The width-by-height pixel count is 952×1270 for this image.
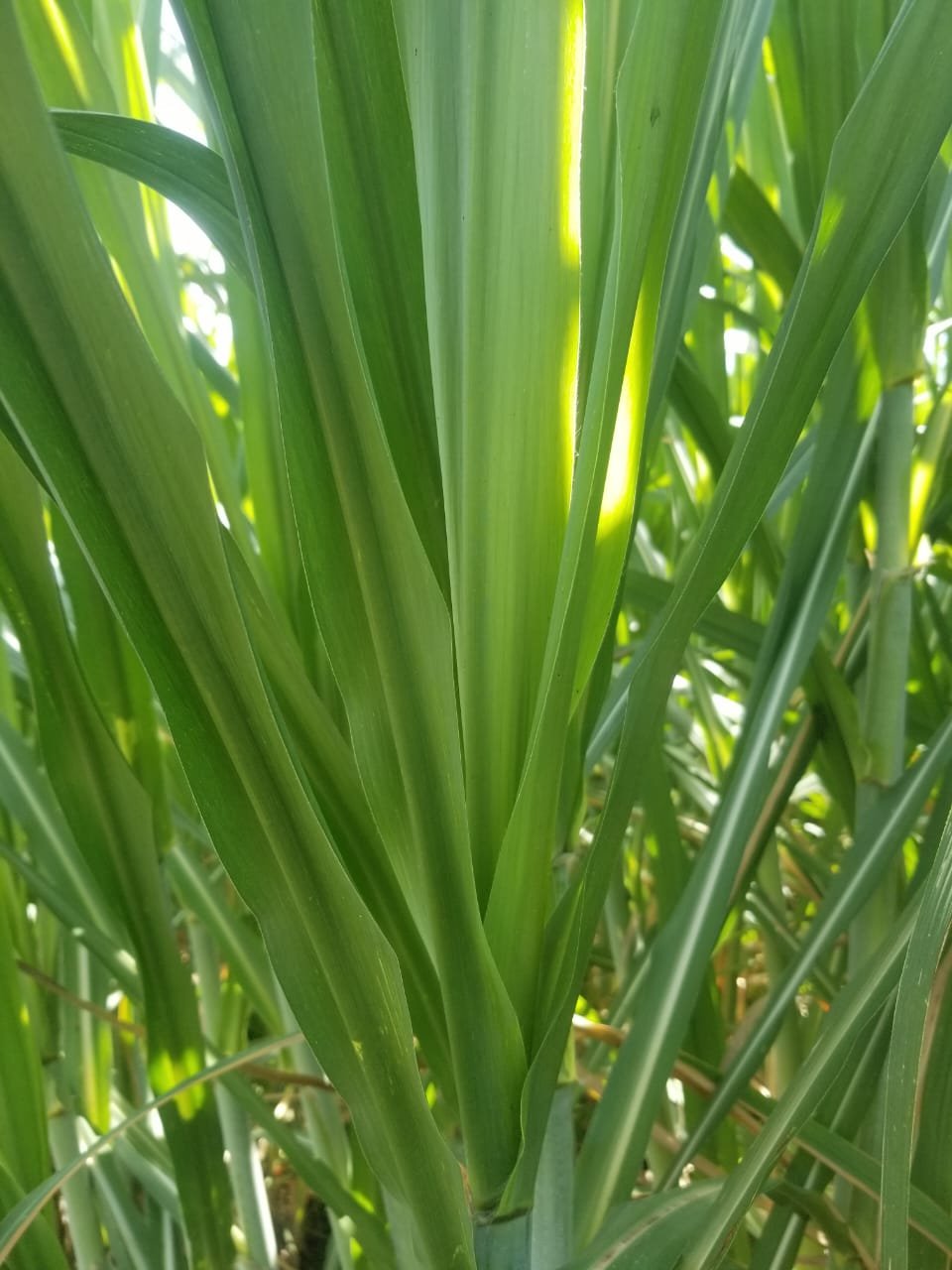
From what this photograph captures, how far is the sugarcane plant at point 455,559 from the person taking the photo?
0.20m

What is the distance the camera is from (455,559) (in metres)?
0.24

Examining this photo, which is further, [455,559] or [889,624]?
[889,624]

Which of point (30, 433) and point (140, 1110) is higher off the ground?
point (30, 433)

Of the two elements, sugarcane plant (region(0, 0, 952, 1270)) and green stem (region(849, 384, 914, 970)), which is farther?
green stem (region(849, 384, 914, 970))

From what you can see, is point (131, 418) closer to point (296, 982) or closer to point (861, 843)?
point (296, 982)

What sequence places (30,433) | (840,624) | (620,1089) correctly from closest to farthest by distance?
(30,433) → (620,1089) → (840,624)

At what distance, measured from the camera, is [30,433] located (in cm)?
18

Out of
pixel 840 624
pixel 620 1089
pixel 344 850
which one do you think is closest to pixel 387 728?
pixel 344 850

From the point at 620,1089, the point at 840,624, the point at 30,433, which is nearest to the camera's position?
the point at 30,433

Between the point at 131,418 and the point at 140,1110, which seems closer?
the point at 131,418

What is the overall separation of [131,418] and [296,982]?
122 millimetres

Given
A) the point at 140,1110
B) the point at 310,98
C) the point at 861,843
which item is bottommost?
the point at 140,1110

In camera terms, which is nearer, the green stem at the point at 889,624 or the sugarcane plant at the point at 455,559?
the sugarcane plant at the point at 455,559

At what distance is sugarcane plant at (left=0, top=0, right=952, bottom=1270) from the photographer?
0.20 m
